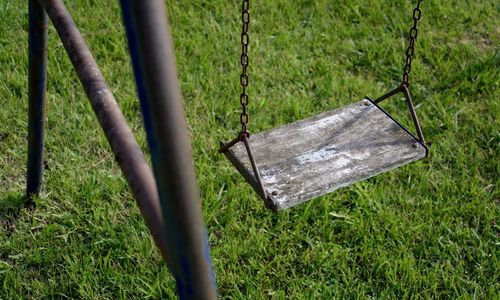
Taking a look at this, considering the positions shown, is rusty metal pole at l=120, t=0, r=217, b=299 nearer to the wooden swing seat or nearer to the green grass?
the wooden swing seat

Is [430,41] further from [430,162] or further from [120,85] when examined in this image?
[120,85]

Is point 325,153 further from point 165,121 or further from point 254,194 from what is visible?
point 165,121

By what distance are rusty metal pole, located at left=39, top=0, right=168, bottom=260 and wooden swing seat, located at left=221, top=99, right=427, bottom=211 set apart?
54 centimetres

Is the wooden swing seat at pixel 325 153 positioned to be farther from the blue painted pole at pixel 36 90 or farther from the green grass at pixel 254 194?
the blue painted pole at pixel 36 90

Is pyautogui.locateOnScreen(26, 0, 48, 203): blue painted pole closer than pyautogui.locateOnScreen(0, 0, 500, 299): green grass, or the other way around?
pyautogui.locateOnScreen(26, 0, 48, 203): blue painted pole

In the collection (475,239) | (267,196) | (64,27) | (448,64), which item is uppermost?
(64,27)

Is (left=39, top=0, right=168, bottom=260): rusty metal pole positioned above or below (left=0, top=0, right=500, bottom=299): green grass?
above

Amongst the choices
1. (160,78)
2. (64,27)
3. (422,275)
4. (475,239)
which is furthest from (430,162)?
(160,78)

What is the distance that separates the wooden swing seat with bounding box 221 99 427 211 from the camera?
224cm

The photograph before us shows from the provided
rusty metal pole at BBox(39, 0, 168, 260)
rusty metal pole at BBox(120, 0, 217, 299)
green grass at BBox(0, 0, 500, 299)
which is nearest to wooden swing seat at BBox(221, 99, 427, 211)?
green grass at BBox(0, 0, 500, 299)

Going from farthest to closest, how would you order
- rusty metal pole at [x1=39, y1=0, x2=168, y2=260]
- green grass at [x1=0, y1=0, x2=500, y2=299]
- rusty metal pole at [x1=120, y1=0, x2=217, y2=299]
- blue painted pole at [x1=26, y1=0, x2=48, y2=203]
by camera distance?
green grass at [x1=0, y1=0, x2=500, y2=299] < blue painted pole at [x1=26, y1=0, x2=48, y2=203] < rusty metal pole at [x1=39, y1=0, x2=168, y2=260] < rusty metal pole at [x1=120, y1=0, x2=217, y2=299]

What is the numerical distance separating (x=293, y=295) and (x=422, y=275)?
478mm

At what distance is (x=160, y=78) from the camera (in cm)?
105

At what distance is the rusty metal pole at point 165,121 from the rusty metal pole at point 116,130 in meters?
0.21
